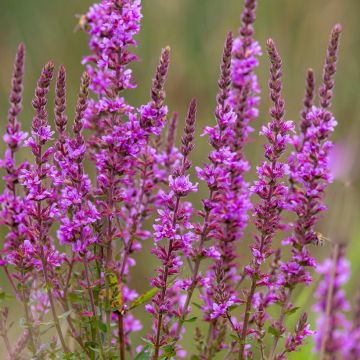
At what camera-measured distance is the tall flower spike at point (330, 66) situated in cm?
288

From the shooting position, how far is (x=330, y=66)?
292cm

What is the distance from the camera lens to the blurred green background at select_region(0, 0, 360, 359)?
17.7ft

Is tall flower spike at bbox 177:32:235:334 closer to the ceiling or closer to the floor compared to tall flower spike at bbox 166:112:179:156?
closer to the floor

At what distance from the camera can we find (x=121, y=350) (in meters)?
3.07

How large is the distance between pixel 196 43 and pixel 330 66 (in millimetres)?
3237

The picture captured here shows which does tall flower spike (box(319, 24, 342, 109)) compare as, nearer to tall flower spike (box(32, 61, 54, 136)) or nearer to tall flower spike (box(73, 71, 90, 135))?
tall flower spike (box(73, 71, 90, 135))

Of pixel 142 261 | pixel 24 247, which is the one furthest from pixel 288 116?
pixel 24 247

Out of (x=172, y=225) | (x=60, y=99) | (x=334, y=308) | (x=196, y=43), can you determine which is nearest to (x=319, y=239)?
(x=334, y=308)

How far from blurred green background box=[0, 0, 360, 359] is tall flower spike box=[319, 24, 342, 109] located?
208 cm

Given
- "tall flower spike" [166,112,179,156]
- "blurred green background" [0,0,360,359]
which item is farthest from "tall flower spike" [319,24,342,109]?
"blurred green background" [0,0,360,359]

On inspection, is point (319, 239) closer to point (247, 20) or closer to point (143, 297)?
point (143, 297)

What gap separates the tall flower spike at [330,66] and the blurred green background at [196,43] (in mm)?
2077

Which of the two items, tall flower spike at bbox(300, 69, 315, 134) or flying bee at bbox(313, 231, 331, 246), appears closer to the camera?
flying bee at bbox(313, 231, 331, 246)

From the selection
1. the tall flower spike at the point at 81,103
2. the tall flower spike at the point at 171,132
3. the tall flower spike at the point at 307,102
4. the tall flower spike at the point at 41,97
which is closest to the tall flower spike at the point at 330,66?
the tall flower spike at the point at 307,102
